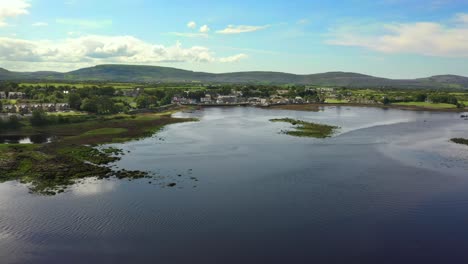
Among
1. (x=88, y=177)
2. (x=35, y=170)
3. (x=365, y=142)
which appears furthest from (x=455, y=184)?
(x=35, y=170)

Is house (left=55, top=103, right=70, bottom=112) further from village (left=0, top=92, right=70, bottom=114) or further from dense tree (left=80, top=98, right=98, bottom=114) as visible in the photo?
dense tree (left=80, top=98, right=98, bottom=114)

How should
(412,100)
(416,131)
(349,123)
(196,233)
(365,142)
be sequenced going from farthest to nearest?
(412,100) < (349,123) < (416,131) < (365,142) < (196,233)

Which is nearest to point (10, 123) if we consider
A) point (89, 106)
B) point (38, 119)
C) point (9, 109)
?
point (38, 119)

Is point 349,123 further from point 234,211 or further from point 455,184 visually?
Result: point 234,211

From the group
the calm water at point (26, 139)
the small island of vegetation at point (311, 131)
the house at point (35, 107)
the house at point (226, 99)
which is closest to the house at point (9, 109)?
the house at point (35, 107)

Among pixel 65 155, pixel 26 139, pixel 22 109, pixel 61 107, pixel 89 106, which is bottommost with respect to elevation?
pixel 26 139

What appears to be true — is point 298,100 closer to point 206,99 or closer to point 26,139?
point 206,99

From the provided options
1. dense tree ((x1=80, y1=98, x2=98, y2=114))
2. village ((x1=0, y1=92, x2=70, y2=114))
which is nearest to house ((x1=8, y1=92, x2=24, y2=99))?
village ((x1=0, y1=92, x2=70, y2=114))

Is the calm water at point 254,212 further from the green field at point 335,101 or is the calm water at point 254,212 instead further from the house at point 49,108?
the green field at point 335,101
